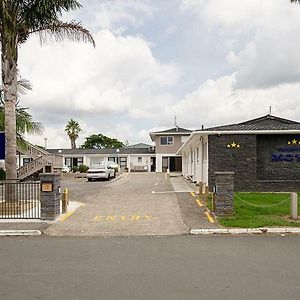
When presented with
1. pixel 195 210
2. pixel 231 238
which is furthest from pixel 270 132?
pixel 231 238

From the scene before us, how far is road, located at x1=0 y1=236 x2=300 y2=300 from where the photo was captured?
605cm

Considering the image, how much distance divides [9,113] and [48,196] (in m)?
4.32

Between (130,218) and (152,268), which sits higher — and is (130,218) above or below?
below

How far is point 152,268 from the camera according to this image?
24.5 ft

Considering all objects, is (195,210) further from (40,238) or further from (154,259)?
(154,259)

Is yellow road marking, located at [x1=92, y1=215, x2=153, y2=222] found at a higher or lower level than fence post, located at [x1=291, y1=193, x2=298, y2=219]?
lower

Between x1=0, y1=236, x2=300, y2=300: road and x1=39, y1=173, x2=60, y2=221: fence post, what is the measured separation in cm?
261

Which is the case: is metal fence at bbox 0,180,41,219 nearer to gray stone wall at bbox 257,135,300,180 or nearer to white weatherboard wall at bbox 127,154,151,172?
gray stone wall at bbox 257,135,300,180

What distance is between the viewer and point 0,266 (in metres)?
7.74

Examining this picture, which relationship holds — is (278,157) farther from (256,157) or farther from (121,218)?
(121,218)

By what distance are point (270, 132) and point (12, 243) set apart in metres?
14.4

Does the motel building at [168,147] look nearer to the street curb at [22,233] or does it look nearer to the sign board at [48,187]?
the sign board at [48,187]

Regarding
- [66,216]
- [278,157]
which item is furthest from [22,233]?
[278,157]

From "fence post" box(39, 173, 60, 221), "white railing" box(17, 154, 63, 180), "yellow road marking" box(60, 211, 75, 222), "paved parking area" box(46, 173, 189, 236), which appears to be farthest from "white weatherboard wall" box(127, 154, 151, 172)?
"fence post" box(39, 173, 60, 221)
